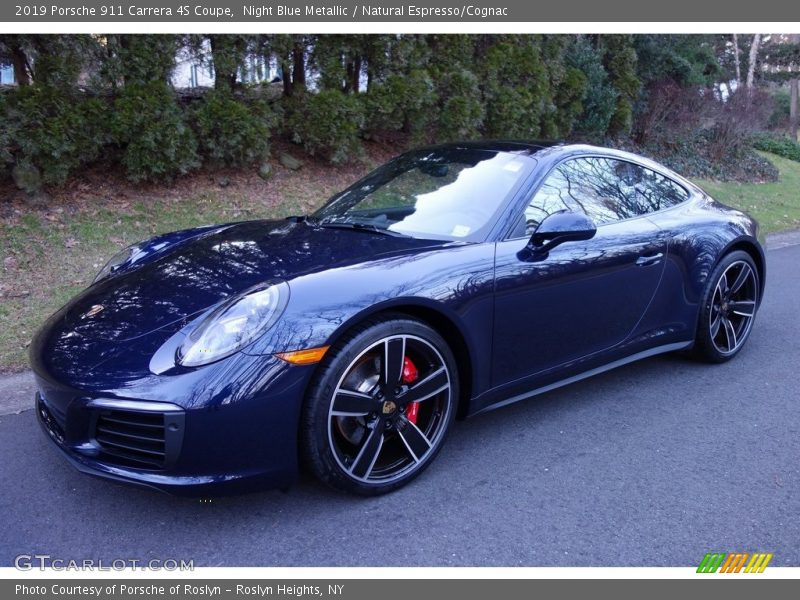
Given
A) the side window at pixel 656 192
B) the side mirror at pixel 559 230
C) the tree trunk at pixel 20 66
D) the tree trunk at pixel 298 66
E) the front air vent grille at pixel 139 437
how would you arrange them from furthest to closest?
the tree trunk at pixel 298 66
the tree trunk at pixel 20 66
the side window at pixel 656 192
the side mirror at pixel 559 230
the front air vent grille at pixel 139 437

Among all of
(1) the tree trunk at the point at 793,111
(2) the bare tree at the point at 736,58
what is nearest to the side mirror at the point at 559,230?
(1) the tree trunk at the point at 793,111

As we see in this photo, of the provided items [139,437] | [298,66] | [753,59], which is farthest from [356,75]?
[753,59]

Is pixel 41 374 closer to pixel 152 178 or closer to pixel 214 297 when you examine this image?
pixel 214 297

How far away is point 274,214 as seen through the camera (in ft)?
25.1

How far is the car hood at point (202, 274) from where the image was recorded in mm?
2824

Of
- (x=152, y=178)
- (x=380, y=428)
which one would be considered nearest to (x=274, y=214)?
(x=152, y=178)

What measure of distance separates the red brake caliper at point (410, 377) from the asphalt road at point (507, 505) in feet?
1.01

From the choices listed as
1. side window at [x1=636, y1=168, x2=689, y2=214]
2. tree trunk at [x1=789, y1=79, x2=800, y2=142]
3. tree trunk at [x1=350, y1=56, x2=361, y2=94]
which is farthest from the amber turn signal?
tree trunk at [x1=789, y1=79, x2=800, y2=142]

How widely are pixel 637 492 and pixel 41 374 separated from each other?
2458 millimetres

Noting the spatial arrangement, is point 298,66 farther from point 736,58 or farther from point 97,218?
point 736,58

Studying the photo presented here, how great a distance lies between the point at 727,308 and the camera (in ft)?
15.0

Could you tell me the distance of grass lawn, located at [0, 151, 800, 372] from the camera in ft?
17.7

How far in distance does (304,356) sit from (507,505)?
1.05m
